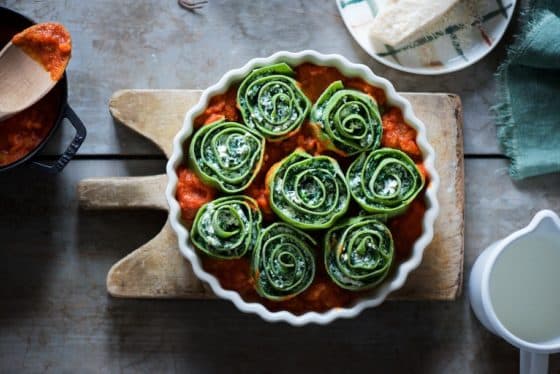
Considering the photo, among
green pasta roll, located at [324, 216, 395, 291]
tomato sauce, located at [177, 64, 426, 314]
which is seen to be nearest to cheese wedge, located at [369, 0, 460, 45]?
tomato sauce, located at [177, 64, 426, 314]

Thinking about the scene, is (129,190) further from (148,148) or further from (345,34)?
(345,34)

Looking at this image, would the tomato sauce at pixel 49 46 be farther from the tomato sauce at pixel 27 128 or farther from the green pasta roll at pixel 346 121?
the green pasta roll at pixel 346 121

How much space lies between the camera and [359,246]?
114cm

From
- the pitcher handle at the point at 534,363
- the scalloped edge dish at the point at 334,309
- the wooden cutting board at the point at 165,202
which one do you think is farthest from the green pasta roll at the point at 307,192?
the pitcher handle at the point at 534,363

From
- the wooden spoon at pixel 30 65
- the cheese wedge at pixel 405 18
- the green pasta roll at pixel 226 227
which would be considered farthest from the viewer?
the cheese wedge at pixel 405 18

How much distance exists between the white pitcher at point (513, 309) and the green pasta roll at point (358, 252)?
22 centimetres

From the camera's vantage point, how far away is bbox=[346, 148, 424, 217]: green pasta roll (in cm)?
116

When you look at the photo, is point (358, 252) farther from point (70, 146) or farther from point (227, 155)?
point (70, 146)

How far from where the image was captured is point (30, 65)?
1254 millimetres

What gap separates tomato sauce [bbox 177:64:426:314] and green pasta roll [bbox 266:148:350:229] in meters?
0.04

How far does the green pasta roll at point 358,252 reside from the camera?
115cm

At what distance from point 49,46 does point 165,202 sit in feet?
1.16

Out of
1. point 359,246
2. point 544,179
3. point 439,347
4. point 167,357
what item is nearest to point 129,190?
point 167,357

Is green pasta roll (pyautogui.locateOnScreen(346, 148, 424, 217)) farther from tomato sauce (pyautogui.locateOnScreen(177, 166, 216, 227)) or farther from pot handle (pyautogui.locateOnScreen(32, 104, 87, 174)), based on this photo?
pot handle (pyautogui.locateOnScreen(32, 104, 87, 174))
